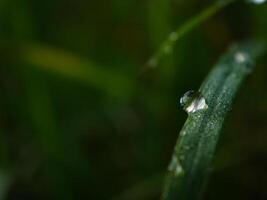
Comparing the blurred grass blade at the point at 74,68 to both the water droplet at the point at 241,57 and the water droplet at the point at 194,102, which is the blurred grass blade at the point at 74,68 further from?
the water droplet at the point at 194,102

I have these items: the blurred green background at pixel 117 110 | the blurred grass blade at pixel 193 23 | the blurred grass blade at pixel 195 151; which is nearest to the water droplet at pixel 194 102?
the blurred grass blade at pixel 195 151

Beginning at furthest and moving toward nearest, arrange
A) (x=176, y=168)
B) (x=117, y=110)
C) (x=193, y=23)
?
(x=117, y=110) → (x=193, y=23) → (x=176, y=168)

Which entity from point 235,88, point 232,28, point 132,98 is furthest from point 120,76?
point 235,88

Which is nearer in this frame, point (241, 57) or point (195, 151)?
point (195, 151)

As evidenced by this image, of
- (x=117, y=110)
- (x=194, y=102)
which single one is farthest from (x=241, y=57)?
(x=117, y=110)

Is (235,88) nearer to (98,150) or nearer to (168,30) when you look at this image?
(168,30)

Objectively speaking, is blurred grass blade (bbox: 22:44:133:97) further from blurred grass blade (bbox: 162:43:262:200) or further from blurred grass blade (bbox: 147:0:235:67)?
blurred grass blade (bbox: 162:43:262:200)

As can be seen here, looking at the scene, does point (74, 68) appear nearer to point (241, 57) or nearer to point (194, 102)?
point (241, 57)
